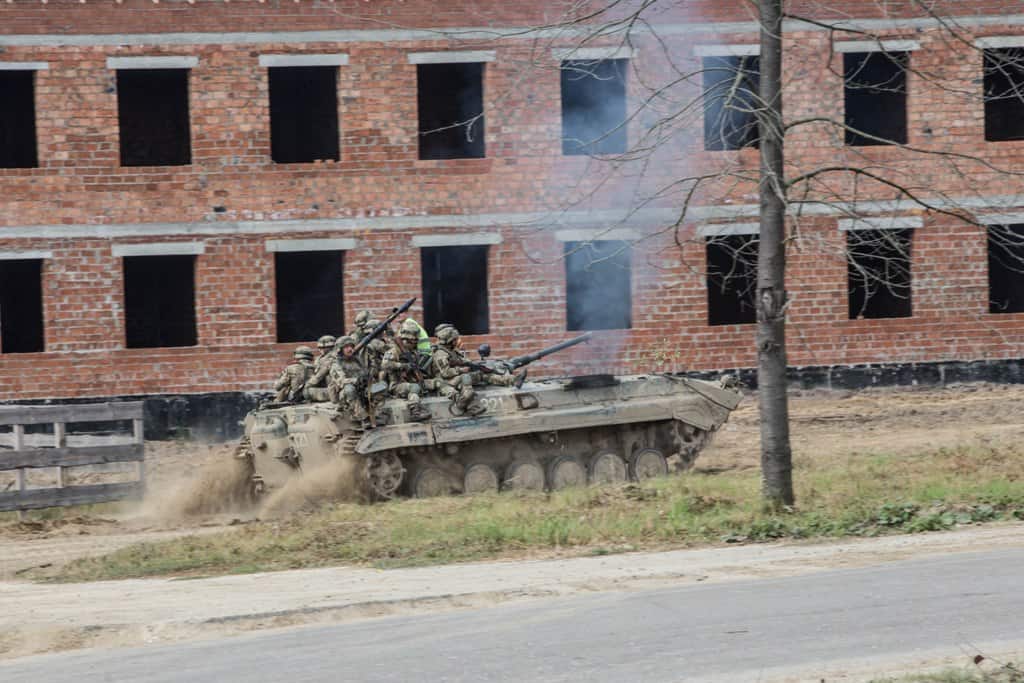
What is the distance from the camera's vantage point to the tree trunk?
13.5 m

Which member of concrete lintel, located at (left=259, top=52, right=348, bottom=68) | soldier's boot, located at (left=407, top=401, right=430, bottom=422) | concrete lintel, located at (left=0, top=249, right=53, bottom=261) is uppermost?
concrete lintel, located at (left=259, top=52, right=348, bottom=68)

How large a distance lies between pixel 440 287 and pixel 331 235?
2858 mm

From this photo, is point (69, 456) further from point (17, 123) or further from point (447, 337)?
point (17, 123)

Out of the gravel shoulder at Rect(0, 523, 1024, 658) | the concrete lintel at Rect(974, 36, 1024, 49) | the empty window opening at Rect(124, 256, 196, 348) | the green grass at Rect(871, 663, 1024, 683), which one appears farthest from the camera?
the empty window opening at Rect(124, 256, 196, 348)

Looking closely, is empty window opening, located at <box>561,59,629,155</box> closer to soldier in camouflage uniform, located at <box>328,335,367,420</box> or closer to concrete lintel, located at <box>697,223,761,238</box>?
concrete lintel, located at <box>697,223,761,238</box>

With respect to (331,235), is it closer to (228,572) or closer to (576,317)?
(576,317)

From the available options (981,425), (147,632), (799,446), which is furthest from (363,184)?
(147,632)

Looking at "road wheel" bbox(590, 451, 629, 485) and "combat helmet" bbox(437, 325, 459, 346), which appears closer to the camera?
"combat helmet" bbox(437, 325, 459, 346)

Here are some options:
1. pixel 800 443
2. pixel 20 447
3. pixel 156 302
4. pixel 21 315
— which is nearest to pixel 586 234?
pixel 800 443

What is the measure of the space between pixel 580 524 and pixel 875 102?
1823 cm

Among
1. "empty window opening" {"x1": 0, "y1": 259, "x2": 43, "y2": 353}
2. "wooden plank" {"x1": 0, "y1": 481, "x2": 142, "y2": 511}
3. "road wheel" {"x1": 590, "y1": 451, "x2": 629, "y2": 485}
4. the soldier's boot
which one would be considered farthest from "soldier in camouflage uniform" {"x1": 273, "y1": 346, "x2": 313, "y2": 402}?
"empty window opening" {"x1": 0, "y1": 259, "x2": 43, "y2": 353}

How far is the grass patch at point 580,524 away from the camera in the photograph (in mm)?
13156

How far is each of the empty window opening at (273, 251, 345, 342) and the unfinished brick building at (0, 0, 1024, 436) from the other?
56 cm

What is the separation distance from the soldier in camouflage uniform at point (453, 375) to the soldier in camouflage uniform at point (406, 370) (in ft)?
0.79
